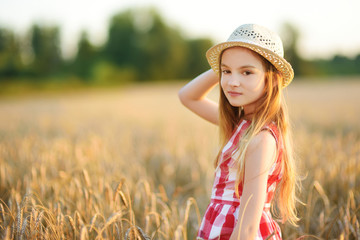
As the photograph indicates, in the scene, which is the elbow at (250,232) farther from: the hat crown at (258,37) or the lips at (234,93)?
the hat crown at (258,37)

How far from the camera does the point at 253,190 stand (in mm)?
1098

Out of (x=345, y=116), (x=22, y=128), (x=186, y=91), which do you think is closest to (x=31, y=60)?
(x=22, y=128)

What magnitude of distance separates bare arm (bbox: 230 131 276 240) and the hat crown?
1.13 ft

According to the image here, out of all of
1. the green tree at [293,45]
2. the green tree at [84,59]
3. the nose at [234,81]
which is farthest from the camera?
the green tree at [293,45]

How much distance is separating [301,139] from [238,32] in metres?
2.55

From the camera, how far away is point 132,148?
3.65 meters

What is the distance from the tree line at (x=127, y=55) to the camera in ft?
91.7

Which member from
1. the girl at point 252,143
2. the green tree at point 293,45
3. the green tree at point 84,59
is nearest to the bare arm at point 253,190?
the girl at point 252,143

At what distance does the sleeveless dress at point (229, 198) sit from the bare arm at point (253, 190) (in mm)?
88

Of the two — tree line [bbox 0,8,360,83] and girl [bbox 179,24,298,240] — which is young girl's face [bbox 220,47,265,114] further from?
tree line [bbox 0,8,360,83]

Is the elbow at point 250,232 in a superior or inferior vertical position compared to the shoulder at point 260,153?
inferior

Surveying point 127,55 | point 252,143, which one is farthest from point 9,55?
point 252,143

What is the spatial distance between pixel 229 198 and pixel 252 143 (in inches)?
10.2

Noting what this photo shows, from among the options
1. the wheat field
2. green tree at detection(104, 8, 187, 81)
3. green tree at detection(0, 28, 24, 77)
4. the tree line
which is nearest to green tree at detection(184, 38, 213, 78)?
the tree line
